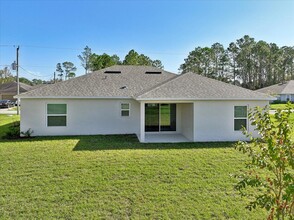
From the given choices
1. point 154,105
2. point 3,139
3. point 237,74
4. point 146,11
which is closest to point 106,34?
point 146,11

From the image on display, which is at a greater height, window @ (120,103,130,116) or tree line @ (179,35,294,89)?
tree line @ (179,35,294,89)

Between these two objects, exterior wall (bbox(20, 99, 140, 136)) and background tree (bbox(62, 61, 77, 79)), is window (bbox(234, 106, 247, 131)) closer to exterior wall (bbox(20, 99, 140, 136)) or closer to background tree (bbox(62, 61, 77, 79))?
exterior wall (bbox(20, 99, 140, 136))

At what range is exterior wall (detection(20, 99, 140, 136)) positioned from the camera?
13.4 meters

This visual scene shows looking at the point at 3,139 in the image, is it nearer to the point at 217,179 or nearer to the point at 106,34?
the point at 217,179

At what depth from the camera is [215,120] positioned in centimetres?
1239

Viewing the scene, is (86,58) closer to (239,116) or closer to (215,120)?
(215,120)

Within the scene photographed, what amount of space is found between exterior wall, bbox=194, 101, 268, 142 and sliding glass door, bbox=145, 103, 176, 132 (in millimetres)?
2905

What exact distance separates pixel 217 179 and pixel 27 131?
1110cm

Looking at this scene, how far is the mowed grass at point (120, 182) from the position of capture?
5.12 metres

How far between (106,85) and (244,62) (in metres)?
63.1

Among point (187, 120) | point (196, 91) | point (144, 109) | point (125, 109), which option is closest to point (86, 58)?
point (125, 109)

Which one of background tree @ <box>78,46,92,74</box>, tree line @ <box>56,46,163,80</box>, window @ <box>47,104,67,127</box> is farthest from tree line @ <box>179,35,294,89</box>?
window @ <box>47,104,67,127</box>

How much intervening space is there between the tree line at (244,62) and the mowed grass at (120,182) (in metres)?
61.1

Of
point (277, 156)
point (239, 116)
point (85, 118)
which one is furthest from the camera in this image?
point (85, 118)
